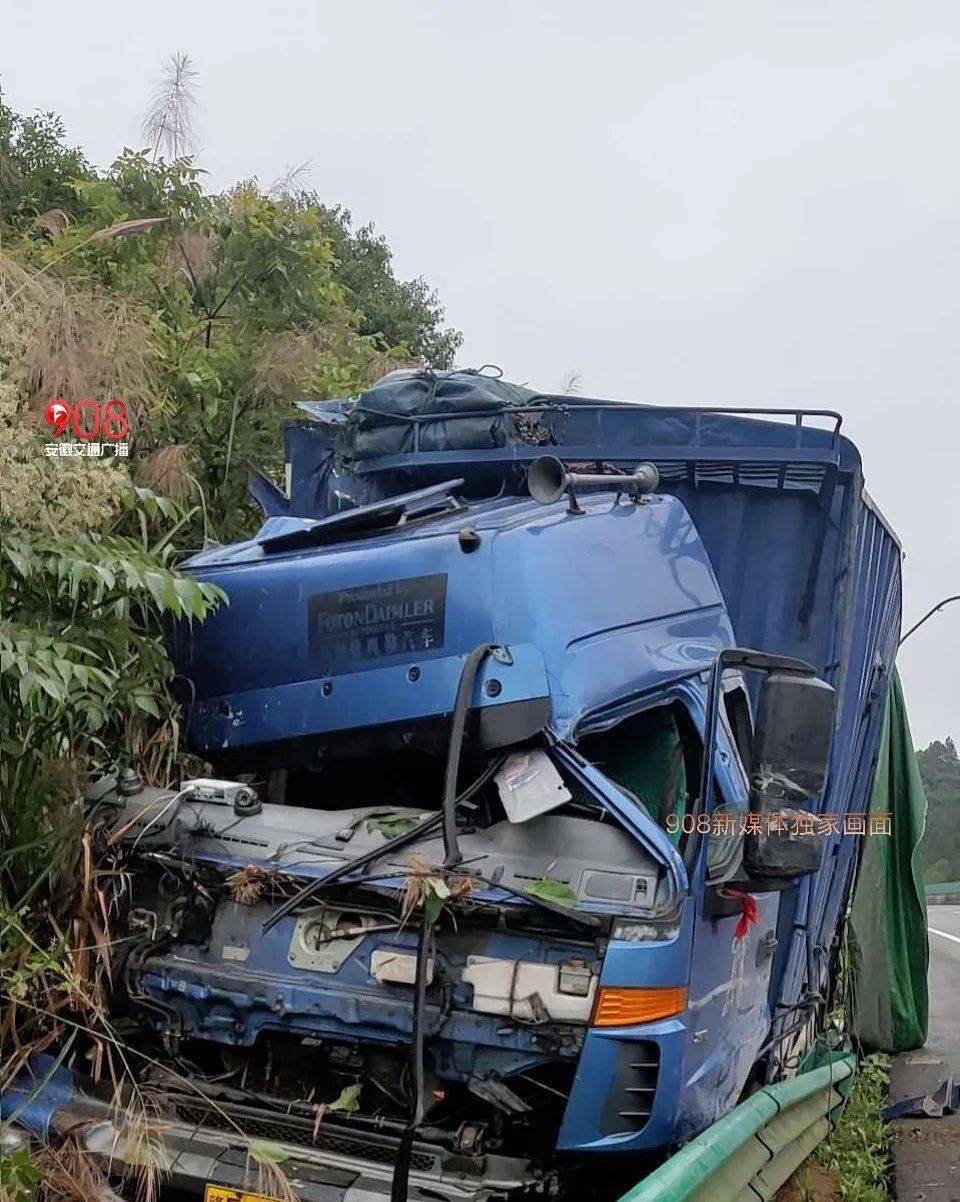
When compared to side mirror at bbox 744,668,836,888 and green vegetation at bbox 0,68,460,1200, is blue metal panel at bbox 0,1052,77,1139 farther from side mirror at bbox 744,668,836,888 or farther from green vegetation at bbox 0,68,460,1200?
side mirror at bbox 744,668,836,888

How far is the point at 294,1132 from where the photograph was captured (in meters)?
3.66

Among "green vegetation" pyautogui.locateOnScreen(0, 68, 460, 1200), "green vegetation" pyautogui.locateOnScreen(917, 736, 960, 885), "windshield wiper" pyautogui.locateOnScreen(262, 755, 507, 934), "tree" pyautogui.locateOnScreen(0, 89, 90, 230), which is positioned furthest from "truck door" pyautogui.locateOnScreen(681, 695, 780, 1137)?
"green vegetation" pyautogui.locateOnScreen(917, 736, 960, 885)

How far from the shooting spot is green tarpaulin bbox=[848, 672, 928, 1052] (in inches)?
305

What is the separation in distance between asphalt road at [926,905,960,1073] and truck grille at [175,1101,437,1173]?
17.5 feet

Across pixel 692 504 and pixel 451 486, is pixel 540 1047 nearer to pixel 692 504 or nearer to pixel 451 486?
pixel 451 486

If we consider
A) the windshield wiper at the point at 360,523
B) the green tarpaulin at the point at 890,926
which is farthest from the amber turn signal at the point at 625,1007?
the green tarpaulin at the point at 890,926

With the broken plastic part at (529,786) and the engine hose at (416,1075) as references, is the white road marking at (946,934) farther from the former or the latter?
the engine hose at (416,1075)

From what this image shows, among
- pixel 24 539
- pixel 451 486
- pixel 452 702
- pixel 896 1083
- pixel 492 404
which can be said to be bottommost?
pixel 896 1083

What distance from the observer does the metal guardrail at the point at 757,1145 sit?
343cm

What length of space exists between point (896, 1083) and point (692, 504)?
3737mm

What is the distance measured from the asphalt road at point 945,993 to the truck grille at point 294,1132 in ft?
17.5

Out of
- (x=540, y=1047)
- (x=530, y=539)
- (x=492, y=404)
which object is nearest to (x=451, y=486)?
(x=492, y=404)

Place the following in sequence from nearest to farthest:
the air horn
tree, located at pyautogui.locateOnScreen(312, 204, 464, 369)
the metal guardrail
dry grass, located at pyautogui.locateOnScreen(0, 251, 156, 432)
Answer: the metal guardrail → the air horn → dry grass, located at pyautogui.locateOnScreen(0, 251, 156, 432) → tree, located at pyautogui.locateOnScreen(312, 204, 464, 369)

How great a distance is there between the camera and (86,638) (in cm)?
422
